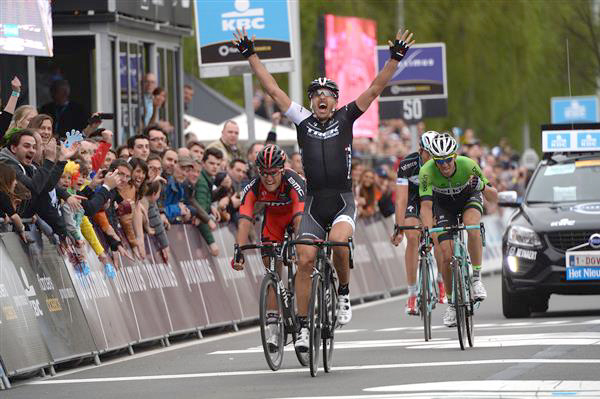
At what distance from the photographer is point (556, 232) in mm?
19641

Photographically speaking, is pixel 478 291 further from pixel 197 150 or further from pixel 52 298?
pixel 197 150

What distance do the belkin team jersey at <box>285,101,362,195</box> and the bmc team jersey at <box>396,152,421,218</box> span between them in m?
3.88

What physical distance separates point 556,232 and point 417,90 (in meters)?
15.1

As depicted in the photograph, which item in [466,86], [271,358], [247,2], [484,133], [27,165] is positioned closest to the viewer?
[271,358]

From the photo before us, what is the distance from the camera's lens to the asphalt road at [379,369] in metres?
12.5

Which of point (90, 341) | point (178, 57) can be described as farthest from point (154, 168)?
point (178, 57)

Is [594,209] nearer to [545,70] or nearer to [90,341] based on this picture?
[90,341]

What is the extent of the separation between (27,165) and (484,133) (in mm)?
41714

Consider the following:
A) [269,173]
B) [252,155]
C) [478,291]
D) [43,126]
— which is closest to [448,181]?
[478,291]

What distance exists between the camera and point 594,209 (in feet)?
65.3

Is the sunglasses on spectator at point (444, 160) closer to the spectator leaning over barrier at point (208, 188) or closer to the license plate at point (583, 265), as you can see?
the license plate at point (583, 265)

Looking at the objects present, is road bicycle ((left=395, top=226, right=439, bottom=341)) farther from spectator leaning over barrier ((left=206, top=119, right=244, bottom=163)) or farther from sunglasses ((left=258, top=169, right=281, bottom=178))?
spectator leaning over barrier ((left=206, top=119, right=244, bottom=163))

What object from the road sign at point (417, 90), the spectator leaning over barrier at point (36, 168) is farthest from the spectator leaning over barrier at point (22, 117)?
the road sign at point (417, 90)

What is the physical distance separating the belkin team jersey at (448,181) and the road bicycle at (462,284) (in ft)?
1.36
